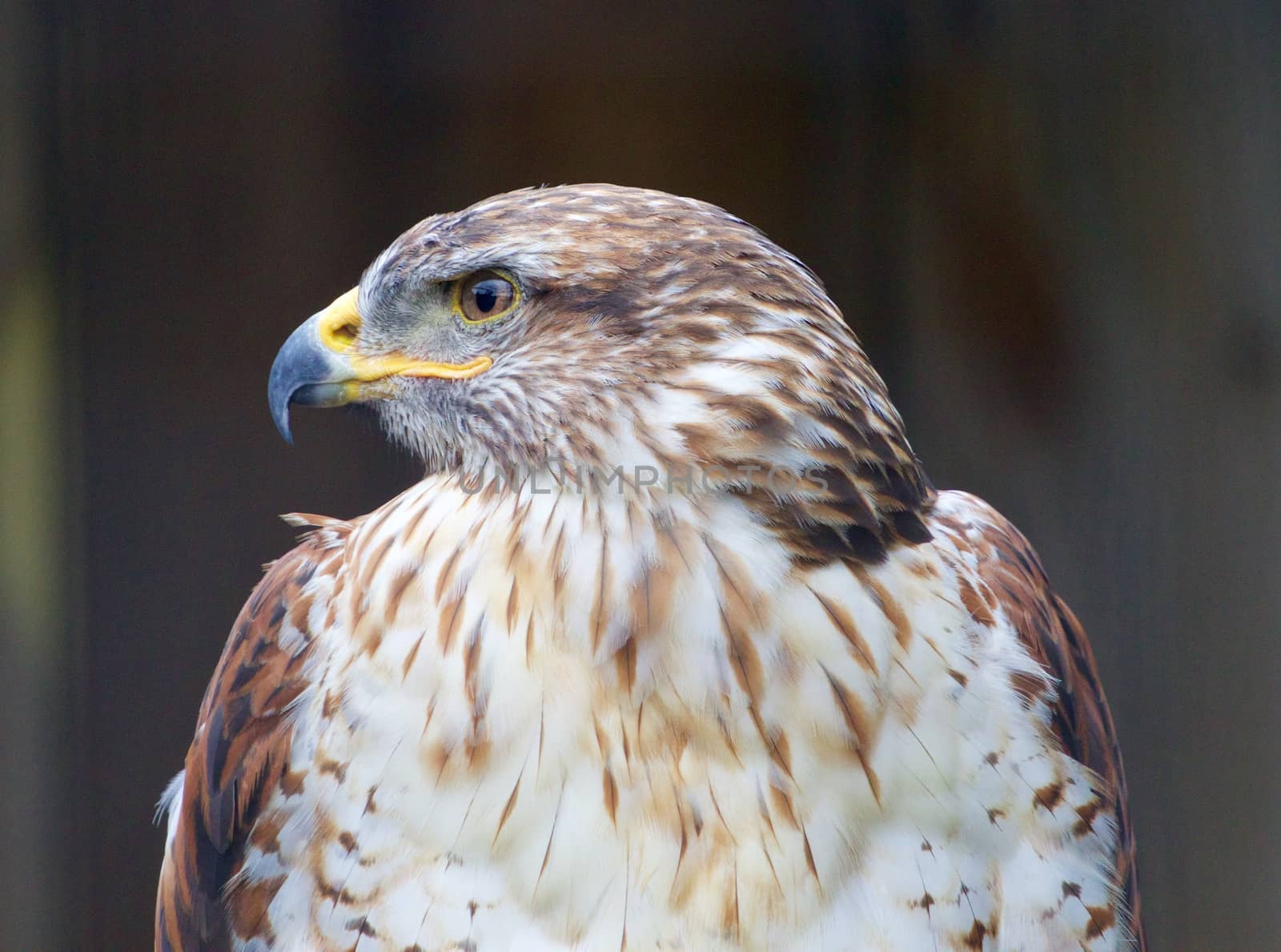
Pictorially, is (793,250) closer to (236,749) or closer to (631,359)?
(631,359)

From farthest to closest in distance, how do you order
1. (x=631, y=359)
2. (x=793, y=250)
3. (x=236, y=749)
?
(x=793, y=250) < (x=236, y=749) < (x=631, y=359)

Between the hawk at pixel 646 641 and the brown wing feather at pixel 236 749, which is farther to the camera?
the brown wing feather at pixel 236 749

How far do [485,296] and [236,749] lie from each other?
389mm

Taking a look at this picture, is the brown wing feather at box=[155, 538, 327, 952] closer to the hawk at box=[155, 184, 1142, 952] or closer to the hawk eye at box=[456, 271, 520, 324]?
the hawk at box=[155, 184, 1142, 952]

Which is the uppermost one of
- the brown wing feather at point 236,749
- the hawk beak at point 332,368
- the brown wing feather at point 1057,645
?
the hawk beak at point 332,368

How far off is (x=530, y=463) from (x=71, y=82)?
0.52 meters

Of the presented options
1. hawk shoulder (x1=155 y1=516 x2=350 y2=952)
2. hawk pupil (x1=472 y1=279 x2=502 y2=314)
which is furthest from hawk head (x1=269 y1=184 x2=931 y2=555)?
hawk shoulder (x1=155 y1=516 x2=350 y2=952)

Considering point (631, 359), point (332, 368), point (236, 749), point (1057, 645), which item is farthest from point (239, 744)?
point (1057, 645)

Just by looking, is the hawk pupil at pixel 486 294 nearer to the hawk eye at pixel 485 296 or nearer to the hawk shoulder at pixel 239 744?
the hawk eye at pixel 485 296

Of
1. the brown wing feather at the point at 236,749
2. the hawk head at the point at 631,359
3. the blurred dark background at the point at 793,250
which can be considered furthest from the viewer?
the blurred dark background at the point at 793,250

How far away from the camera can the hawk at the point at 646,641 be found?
672 mm

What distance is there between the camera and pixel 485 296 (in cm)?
69

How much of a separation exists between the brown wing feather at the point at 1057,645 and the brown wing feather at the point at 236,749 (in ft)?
1.61

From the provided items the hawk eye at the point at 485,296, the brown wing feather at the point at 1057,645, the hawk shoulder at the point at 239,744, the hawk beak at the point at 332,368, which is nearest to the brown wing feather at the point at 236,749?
the hawk shoulder at the point at 239,744
